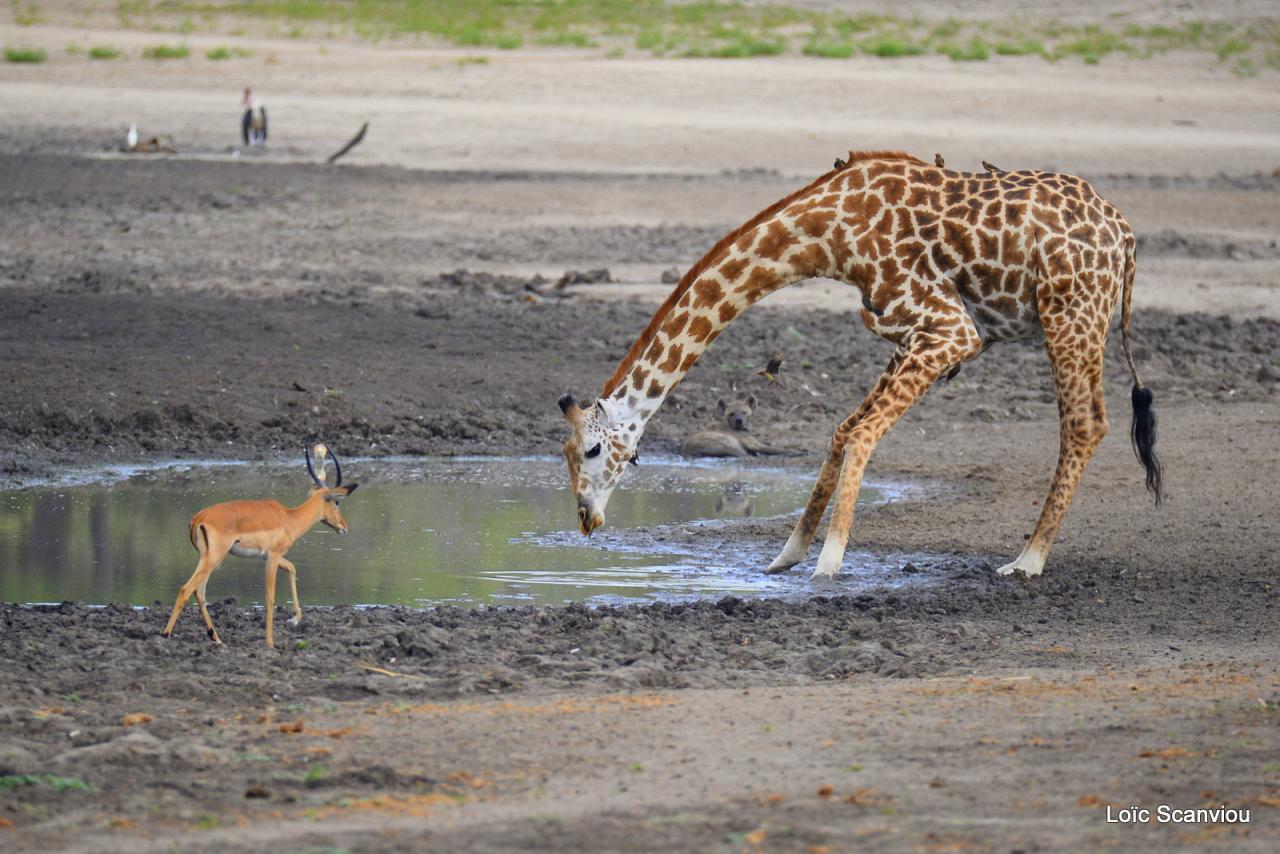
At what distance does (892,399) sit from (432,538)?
280cm

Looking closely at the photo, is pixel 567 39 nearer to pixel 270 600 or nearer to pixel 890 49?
pixel 890 49

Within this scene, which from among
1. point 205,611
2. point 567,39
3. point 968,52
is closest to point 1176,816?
point 205,611

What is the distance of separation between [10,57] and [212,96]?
591 cm

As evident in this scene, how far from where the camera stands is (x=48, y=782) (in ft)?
19.4

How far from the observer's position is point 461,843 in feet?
17.6

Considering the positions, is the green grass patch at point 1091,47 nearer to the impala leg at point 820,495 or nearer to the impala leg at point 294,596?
the impala leg at point 820,495

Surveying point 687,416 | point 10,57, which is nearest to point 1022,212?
point 687,416

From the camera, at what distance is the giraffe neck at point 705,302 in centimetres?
971

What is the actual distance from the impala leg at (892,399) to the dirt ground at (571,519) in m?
0.32

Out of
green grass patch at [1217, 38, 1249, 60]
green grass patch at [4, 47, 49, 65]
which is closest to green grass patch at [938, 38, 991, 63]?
green grass patch at [1217, 38, 1249, 60]

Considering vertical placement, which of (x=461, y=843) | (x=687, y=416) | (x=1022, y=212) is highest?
(x=1022, y=212)

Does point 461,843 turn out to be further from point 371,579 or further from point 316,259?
point 316,259

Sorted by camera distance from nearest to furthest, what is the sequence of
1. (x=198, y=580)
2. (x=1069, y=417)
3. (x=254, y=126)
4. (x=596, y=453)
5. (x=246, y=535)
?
(x=198, y=580), (x=246, y=535), (x=596, y=453), (x=1069, y=417), (x=254, y=126)

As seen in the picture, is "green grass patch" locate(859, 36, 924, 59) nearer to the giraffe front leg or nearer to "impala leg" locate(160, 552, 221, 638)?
the giraffe front leg
